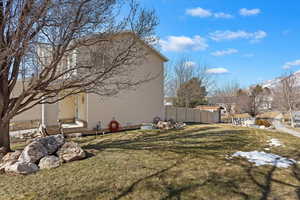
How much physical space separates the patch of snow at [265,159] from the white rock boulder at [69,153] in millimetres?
4094

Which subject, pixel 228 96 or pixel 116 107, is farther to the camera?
pixel 228 96

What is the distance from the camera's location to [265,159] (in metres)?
5.09

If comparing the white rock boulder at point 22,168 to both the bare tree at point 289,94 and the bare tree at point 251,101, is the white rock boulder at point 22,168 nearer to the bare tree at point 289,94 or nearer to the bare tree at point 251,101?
the bare tree at point 289,94

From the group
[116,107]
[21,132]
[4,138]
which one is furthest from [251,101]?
[4,138]

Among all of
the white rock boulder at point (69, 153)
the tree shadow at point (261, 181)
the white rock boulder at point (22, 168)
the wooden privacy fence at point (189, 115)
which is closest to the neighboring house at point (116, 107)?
the wooden privacy fence at point (189, 115)

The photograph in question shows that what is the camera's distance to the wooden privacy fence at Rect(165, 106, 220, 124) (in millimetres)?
17578

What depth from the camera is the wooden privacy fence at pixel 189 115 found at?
1758 centimetres

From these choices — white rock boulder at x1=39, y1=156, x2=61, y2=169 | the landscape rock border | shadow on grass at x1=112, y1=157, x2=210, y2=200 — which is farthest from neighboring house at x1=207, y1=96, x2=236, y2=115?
white rock boulder at x1=39, y1=156, x2=61, y2=169

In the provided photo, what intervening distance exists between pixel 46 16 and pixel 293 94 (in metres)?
25.3

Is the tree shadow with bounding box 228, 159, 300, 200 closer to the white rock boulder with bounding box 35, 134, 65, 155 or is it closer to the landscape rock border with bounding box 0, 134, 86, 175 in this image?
the landscape rock border with bounding box 0, 134, 86, 175

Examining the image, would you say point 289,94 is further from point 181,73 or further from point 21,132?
point 21,132

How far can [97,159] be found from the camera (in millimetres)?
5121

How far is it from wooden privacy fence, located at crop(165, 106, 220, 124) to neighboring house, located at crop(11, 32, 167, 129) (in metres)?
2.56

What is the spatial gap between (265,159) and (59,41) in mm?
5992
